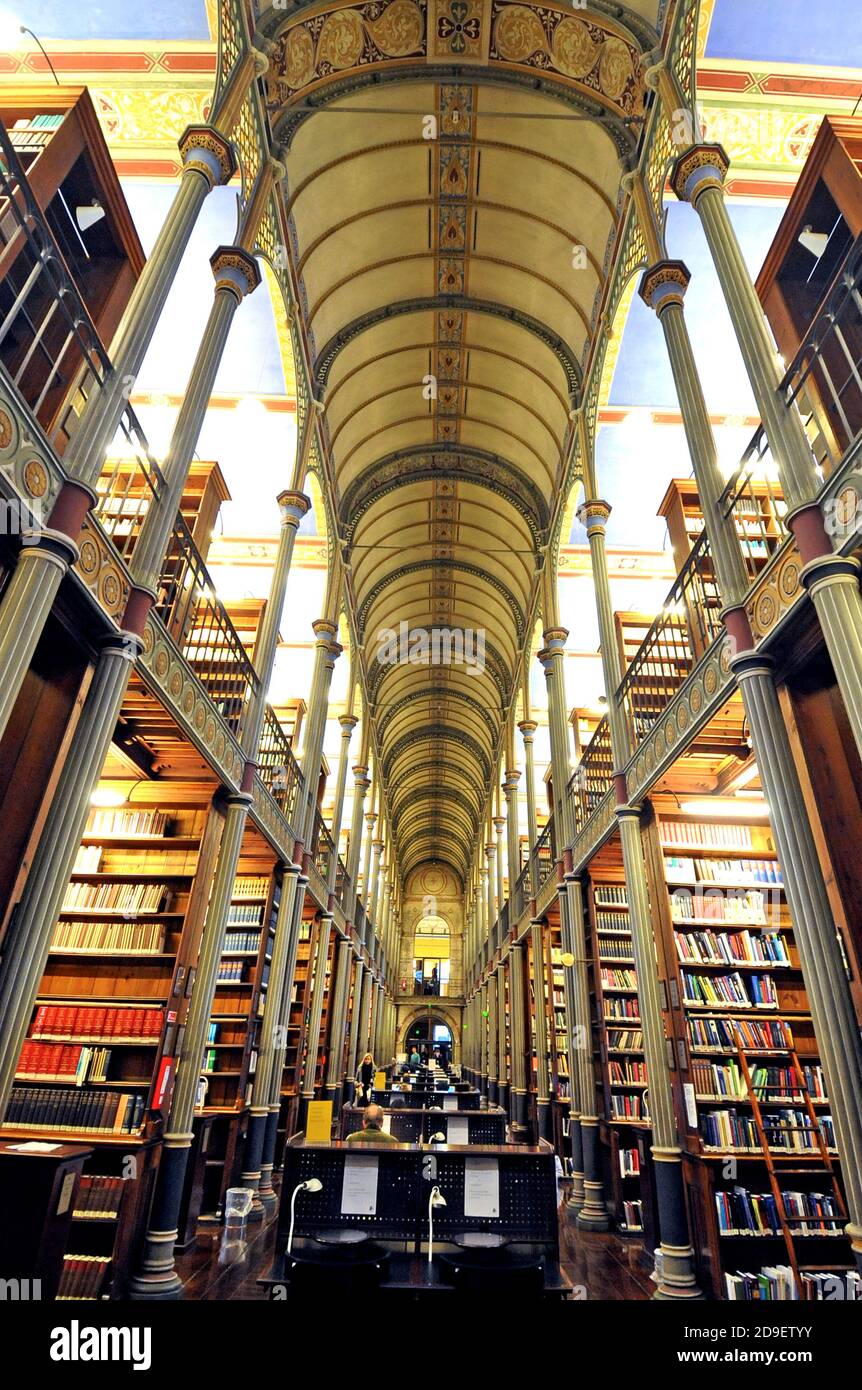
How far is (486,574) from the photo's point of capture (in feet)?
51.1

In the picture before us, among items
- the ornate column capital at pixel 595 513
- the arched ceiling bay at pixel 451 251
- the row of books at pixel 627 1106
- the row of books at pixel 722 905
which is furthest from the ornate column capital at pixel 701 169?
the row of books at pixel 627 1106

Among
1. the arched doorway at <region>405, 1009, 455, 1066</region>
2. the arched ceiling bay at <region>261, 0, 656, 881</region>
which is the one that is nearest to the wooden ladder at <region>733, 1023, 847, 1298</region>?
the arched ceiling bay at <region>261, 0, 656, 881</region>

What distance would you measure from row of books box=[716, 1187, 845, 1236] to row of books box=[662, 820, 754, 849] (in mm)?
2359

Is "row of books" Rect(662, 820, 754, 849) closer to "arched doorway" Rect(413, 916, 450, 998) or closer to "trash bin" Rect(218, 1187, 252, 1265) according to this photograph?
"trash bin" Rect(218, 1187, 252, 1265)

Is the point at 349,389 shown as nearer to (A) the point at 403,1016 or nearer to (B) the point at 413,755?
(B) the point at 413,755

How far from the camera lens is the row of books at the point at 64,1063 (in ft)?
16.0

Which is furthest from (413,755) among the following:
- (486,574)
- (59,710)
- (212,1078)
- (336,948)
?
(59,710)

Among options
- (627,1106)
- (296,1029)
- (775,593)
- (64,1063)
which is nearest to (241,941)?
(64,1063)

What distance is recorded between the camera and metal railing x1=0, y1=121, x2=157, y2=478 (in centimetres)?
322

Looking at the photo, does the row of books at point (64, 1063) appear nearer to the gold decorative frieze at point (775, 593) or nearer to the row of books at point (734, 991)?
the row of books at point (734, 991)

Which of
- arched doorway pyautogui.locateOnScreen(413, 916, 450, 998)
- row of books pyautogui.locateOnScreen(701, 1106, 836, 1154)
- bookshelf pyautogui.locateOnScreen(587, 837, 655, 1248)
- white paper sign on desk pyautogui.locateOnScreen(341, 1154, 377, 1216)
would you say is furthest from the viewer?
arched doorway pyautogui.locateOnScreen(413, 916, 450, 998)

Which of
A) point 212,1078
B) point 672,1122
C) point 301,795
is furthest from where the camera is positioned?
point 301,795

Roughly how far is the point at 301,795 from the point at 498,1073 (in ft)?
32.6

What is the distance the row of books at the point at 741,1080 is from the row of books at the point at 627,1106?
2.13 meters
